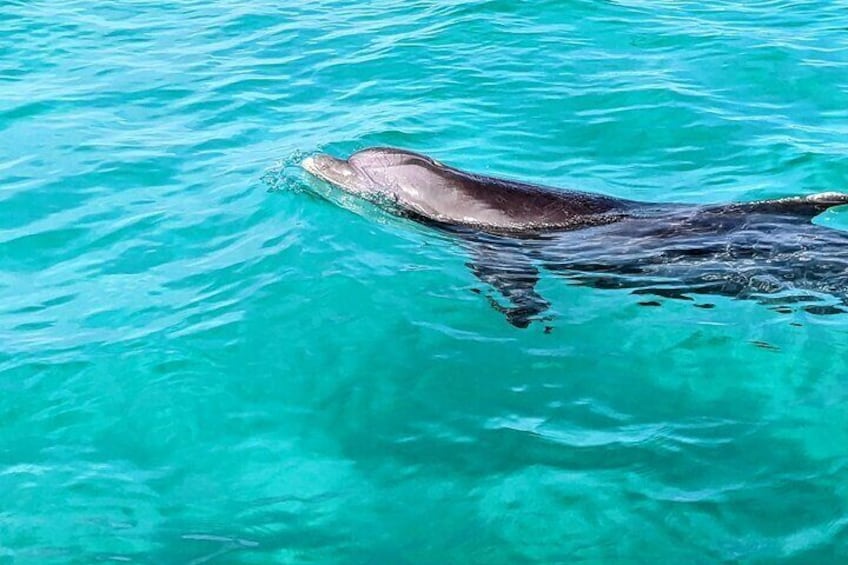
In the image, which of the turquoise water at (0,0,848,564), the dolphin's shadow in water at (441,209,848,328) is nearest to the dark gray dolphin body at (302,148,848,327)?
the dolphin's shadow in water at (441,209,848,328)

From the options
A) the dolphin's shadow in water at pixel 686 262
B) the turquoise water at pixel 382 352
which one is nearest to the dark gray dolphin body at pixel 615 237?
the dolphin's shadow in water at pixel 686 262

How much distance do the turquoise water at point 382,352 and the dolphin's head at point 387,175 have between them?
0.28m

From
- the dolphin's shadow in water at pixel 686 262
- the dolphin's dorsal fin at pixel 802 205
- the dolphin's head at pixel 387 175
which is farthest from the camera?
the dolphin's head at pixel 387 175

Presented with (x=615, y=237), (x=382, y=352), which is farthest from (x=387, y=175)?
(x=382, y=352)

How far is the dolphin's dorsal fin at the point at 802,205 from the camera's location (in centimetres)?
844

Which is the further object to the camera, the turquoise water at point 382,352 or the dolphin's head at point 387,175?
the dolphin's head at point 387,175

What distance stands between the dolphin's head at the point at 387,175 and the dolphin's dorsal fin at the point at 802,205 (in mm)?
2652

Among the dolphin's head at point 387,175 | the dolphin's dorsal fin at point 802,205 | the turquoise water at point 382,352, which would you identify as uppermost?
the dolphin's head at point 387,175

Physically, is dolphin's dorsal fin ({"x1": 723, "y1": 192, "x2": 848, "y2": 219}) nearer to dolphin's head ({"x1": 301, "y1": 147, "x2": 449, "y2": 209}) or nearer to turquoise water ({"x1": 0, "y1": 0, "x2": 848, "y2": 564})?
turquoise water ({"x1": 0, "y1": 0, "x2": 848, "y2": 564})

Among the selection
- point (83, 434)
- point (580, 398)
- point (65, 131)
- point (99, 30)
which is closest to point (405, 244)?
point (580, 398)

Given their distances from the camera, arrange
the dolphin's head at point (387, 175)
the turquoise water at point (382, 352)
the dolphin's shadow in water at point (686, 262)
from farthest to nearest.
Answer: the dolphin's head at point (387, 175)
the dolphin's shadow in water at point (686, 262)
the turquoise water at point (382, 352)

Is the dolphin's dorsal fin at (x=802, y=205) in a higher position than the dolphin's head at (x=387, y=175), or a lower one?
lower

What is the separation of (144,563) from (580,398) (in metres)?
2.92

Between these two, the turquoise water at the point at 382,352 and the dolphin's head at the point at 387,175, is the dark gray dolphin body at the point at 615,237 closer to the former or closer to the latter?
the dolphin's head at the point at 387,175
